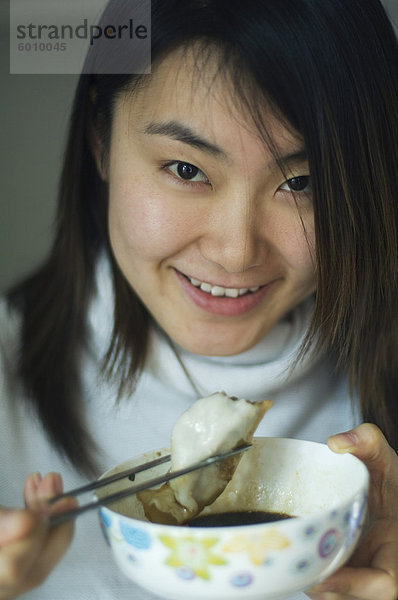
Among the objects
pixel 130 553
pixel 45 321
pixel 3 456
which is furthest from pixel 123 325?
pixel 130 553

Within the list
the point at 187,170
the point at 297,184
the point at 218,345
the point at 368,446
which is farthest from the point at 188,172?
the point at 368,446

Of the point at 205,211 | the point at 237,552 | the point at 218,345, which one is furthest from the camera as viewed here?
the point at 218,345

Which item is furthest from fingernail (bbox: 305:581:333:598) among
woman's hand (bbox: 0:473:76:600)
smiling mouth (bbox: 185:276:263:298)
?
smiling mouth (bbox: 185:276:263:298)

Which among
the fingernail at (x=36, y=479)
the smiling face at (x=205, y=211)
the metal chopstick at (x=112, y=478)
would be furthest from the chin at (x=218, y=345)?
the fingernail at (x=36, y=479)

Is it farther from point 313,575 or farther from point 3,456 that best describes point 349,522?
point 3,456

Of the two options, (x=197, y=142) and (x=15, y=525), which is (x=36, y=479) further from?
(x=197, y=142)

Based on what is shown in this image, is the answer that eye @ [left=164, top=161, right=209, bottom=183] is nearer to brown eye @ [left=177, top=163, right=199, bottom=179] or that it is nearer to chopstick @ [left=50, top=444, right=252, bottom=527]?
brown eye @ [left=177, top=163, right=199, bottom=179]
